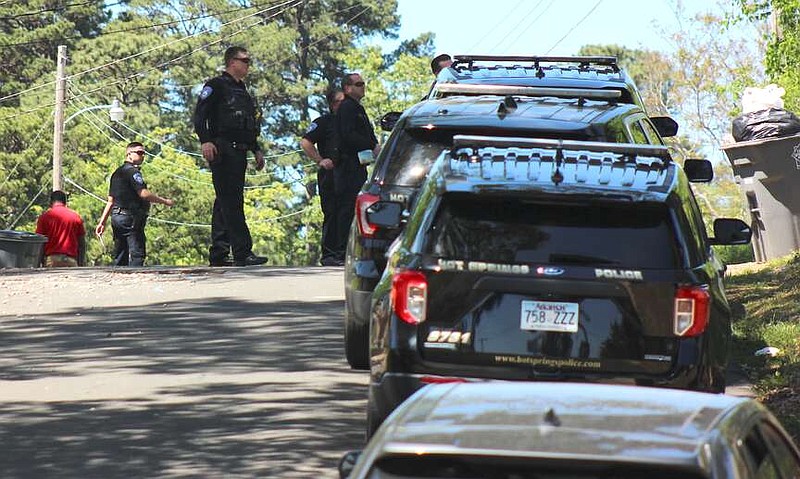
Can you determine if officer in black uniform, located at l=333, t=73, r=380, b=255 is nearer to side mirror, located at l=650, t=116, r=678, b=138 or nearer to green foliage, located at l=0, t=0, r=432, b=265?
side mirror, located at l=650, t=116, r=678, b=138

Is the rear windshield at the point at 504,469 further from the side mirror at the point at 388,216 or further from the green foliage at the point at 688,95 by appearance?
the green foliage at the point at 688,95

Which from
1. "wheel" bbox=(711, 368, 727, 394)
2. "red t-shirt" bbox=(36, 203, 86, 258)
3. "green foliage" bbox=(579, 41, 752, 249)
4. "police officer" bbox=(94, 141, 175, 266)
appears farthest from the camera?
"green foliage" bbox=(579, 41, 752, 249)

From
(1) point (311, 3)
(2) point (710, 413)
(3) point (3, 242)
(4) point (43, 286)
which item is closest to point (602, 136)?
(2) point (710, 413)

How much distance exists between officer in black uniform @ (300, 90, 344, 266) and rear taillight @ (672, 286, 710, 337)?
36.4ft

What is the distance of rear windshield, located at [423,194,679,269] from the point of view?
778 centimetres

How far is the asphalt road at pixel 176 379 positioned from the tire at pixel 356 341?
20 centimetres

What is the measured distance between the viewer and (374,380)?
26.2ft

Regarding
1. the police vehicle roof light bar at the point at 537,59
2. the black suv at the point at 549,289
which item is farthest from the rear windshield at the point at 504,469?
the police vehicle roof light bar at the point at 537,59

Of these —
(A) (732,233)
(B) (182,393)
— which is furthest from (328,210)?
(A) (732,233)

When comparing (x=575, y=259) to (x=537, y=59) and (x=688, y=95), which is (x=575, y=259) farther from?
(x=688, y=95)

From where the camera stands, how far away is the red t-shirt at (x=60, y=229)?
23.2m

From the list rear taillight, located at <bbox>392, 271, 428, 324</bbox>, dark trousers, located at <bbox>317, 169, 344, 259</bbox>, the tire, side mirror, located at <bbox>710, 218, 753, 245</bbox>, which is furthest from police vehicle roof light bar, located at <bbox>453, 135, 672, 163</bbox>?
dark trousers, located at <bbox>317, 169, 344, 259</bbox>

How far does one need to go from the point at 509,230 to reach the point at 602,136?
2.36 m

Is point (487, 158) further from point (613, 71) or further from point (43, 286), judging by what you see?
point (43, 286)
